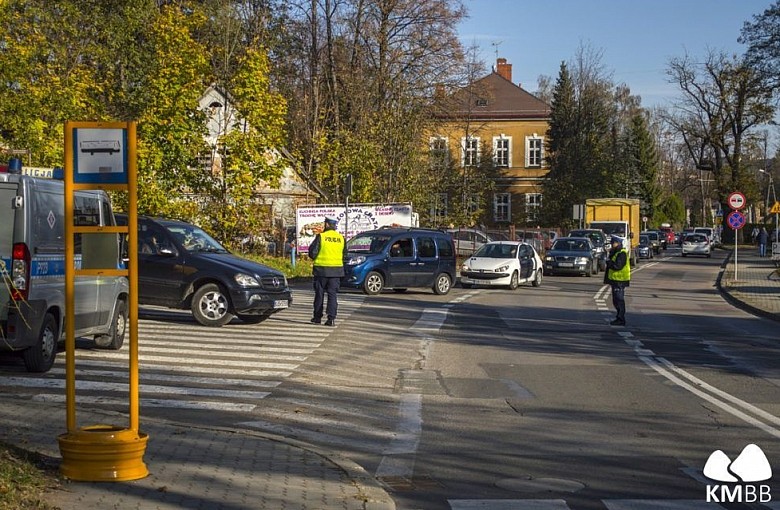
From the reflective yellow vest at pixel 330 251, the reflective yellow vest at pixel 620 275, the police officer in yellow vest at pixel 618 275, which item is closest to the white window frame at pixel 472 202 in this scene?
the police officer in yellow vest at pixel 618 275

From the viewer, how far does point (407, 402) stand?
11781 millimetres

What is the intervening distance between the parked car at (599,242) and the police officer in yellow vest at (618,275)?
23.7m

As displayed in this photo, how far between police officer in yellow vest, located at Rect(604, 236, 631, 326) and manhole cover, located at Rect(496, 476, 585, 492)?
1375cm

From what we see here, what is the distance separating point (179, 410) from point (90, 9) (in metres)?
30.0

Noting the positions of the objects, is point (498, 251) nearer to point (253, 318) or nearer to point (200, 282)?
point (253, 318)

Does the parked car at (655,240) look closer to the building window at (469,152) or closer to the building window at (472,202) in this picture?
the building window at (469,152)

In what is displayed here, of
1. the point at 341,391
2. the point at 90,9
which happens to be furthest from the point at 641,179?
the point at 341,391

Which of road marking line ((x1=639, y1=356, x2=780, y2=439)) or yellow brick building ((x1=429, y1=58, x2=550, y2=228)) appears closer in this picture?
road marking line ((x1=639, y1=356, x2=780, y2=439))

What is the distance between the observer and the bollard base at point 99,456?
7.07 metres

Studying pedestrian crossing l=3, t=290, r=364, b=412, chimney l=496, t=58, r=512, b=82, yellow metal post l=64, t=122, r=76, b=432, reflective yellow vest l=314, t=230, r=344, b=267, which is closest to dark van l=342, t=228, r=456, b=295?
Result: pedestrian crossing l=3, t=290, r=364, b=412

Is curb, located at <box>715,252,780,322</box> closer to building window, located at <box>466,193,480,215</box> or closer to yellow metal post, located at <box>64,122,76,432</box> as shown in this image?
yellow metal post, located at <box>64,122,76,432</box>

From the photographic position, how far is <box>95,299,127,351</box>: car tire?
48.0 ft

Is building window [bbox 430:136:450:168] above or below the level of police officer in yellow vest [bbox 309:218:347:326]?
above

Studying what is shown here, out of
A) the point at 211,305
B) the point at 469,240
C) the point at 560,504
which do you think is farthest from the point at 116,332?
the point at 469,240
